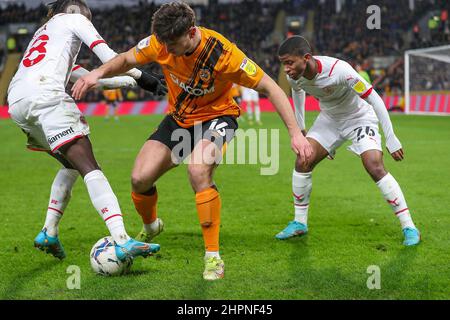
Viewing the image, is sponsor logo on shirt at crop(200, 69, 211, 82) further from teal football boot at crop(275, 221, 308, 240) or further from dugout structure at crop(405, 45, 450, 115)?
dugout structure at crop(405, 45, 450, 115)

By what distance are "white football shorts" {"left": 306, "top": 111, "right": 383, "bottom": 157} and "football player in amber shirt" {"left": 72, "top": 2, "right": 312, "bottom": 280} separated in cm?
119

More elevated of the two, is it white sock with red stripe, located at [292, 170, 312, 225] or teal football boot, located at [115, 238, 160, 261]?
teal football boot, located at [115, 238, 160, 261]

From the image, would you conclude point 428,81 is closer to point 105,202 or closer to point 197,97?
point 197,97

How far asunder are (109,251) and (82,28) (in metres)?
1.67

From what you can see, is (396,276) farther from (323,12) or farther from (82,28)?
(323,12)

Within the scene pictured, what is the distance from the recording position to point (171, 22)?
424 cm

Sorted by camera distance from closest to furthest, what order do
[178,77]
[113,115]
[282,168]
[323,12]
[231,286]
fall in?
[231,286]
[178,77]
[282,168]
[113,115]
[323,12]

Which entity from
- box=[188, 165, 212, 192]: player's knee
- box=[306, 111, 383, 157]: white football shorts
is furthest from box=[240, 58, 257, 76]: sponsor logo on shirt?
box=[306, 111, 383, 157]: white football shorts

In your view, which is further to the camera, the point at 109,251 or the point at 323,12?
the point at 323,12

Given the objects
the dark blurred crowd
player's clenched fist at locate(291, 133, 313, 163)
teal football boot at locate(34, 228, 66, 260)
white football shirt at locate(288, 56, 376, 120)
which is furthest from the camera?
the dark blurred crowd

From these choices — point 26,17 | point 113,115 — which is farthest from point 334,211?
point 26,17

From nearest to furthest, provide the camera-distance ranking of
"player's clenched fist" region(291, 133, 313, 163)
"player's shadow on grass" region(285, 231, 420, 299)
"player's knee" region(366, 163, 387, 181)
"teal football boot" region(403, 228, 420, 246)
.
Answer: "player's shadow on grass" region(285, 231, 420, 299) < "player's clenched fist" region(291, 133, 313, 163) < "teal football boot" region(403, 228, 420, 246) < "player's knee" region(366, 163, 387, 181)

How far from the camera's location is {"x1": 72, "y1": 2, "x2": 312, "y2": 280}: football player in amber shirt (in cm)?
431
